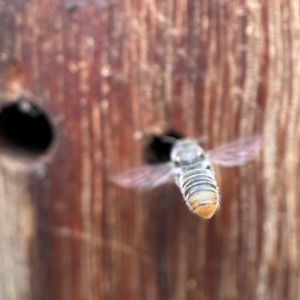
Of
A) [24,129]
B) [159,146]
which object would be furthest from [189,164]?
[24,129]

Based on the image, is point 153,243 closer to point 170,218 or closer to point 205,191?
point 170,218

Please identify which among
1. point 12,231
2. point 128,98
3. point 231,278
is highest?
point 128,98

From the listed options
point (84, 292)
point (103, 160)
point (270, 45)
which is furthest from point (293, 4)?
point (84, 292)

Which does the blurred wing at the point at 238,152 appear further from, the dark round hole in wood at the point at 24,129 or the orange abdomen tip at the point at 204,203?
the dark round hole in wood at the point at 24,129

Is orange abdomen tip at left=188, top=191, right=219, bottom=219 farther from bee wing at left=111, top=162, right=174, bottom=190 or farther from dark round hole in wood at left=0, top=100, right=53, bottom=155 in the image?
dark round hole in wood at left=0, top=100, right=53, bottom=155

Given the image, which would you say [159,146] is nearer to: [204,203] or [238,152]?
[238,152]

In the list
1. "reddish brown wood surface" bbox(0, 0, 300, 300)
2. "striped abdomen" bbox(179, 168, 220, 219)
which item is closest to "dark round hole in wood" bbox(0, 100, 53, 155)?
"reddish brown wood surface" bbox(0, 0, 300, 300)
